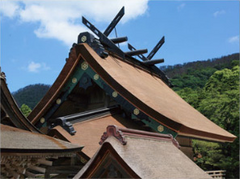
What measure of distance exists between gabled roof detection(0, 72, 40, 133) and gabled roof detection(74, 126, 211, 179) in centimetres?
162

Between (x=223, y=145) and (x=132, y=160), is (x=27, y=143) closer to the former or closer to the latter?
(x=132, y=160)

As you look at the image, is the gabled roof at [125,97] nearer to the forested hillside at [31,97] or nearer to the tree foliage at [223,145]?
the tree foliage at [223,145]

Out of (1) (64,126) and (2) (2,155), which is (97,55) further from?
(2) (2,155)

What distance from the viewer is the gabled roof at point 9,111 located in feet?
14.0

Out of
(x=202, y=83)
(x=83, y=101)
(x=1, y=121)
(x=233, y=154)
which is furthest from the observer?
(x=202, y=83)

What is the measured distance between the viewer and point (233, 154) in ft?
61.3

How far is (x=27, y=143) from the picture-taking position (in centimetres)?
401

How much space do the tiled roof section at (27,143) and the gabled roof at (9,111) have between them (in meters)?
A: 0.12

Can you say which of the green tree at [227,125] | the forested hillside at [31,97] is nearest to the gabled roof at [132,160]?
the green tree at [227,125]

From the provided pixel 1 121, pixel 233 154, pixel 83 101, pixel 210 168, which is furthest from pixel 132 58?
pixel 210 168

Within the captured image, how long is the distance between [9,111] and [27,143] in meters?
0.71

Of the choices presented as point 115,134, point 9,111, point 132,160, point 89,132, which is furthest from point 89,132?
point 132,160

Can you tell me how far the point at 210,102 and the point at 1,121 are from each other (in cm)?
1889

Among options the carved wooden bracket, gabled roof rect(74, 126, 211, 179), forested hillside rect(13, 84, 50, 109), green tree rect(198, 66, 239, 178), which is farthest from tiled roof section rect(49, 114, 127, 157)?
forested hillside rect(13, 84, 50, 109)
